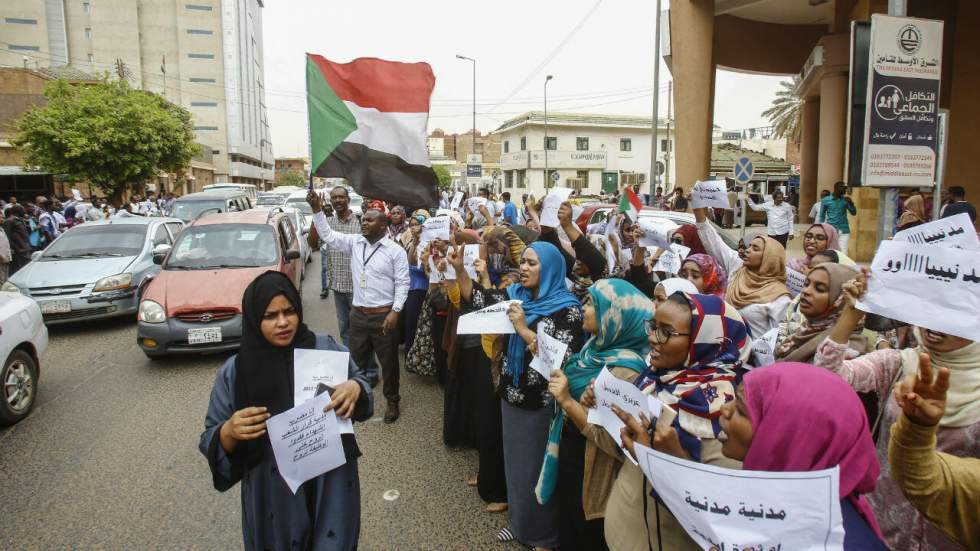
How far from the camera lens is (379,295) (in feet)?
17.4

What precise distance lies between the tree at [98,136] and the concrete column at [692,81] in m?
22.5

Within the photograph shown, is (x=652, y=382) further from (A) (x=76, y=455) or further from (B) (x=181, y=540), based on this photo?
(A) (x=76, y=455)

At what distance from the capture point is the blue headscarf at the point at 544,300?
317cm

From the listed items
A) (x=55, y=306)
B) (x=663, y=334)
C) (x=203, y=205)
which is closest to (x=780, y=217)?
(x=663, y=334)

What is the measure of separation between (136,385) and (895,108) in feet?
26.4

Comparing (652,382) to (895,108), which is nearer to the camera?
(652,382)

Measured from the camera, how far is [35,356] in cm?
553

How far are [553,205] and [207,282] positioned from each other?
4633mm

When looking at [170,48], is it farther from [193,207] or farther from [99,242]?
[99,242]

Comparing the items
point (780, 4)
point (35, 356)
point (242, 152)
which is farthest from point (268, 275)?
point (242, 152)

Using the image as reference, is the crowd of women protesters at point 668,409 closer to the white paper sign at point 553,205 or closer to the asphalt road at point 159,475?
the asphalt road at point 159,475

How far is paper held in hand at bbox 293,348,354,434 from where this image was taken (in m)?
2.12

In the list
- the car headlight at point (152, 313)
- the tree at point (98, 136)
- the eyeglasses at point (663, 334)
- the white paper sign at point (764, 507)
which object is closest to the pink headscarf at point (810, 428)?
the white paper sign at point (764, 507)

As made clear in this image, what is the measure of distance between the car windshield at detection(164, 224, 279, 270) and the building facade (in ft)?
202
